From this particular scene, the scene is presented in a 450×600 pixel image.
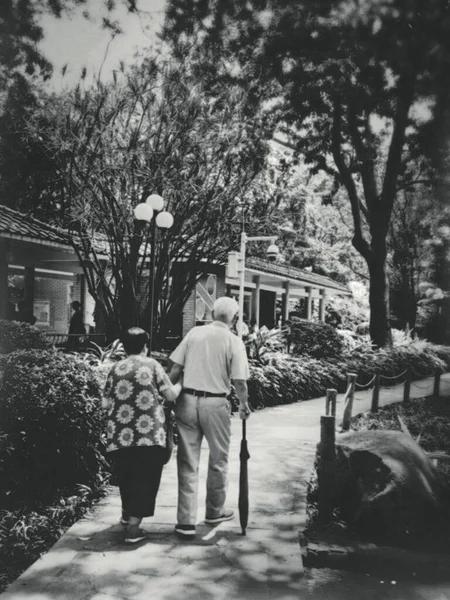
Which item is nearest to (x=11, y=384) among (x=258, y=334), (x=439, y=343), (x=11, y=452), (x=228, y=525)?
(x=11, y=452)

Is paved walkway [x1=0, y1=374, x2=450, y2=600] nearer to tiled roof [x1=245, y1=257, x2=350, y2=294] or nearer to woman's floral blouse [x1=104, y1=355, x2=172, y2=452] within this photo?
woman's floral blouse [x1=104, y1=355, x2=172, y2=452]

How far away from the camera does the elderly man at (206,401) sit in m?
4.63

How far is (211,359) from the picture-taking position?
4734mm

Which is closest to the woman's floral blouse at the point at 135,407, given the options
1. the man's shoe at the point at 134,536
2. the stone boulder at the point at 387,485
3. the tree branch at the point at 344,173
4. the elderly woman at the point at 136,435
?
the elderly woman at the point at 136,435

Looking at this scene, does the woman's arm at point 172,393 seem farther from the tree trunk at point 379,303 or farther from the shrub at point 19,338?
the tree trunk at point 379,303

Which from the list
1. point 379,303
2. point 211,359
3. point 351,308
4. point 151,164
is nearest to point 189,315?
point 379,303

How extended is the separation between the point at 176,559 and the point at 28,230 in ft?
34.5

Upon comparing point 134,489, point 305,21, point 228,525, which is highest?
point 305,21

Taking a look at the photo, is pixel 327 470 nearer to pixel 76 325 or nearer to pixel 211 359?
pixel 211 359

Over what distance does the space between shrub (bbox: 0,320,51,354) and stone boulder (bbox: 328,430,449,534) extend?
15.8 feet

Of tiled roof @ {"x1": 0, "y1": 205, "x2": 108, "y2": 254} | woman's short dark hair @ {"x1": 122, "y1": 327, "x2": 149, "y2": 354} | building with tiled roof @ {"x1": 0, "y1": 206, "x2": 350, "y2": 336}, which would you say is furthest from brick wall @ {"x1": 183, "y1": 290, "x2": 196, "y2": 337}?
woman's short dark hair @ {"x1": 122, "y1": 327, "x2": 149, "y2": 354}

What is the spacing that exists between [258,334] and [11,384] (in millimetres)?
9871

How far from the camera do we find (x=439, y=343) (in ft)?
77.4

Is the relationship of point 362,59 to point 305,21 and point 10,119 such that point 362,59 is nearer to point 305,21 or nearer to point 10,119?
point 305,21
